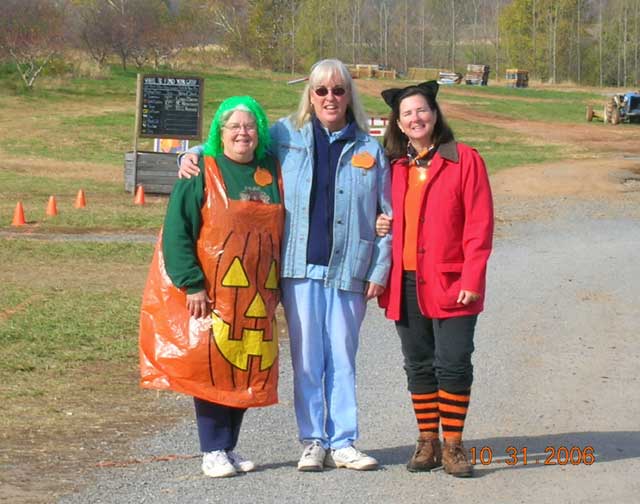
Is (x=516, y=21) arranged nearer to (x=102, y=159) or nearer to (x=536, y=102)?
(x=536, y=102)

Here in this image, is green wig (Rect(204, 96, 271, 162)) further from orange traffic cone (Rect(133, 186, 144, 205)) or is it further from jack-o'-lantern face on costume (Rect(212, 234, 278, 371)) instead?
orange traffic cone (Rect(133, 186, 144, 205))

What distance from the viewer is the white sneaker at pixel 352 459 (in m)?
6.01

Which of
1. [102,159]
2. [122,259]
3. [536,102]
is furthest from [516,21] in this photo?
[122,259]

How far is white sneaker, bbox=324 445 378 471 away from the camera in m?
6.01

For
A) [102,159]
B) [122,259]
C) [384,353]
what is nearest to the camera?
[384,353]

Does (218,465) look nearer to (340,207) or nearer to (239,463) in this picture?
(239,463)

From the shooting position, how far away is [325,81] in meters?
5.86

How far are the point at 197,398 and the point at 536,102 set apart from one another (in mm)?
51857

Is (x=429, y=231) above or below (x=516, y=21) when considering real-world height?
below

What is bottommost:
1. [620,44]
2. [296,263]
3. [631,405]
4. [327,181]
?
[631,405]

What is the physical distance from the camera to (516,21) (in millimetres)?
96500

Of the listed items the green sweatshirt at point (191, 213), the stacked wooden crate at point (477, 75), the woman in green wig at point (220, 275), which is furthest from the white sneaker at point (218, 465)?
the stacked wooden crate at point (477, 75)

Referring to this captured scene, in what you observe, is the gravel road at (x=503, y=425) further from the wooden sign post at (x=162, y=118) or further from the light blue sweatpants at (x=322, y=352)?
the wooden sign post at (x=162, y=118)

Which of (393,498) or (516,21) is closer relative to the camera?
(393,498)
